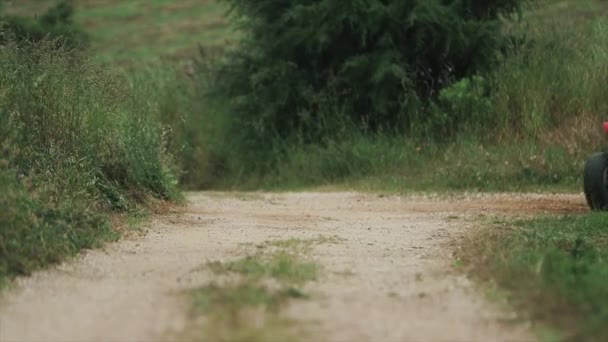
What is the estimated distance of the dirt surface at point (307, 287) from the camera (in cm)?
512

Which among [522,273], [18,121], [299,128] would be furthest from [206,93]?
[522,273]

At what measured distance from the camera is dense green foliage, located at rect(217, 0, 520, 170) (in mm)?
16359

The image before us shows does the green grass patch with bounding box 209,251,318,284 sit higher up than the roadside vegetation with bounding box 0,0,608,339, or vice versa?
the roadside vegetation with bounding box 0,0,608,339

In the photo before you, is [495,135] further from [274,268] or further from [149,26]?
[149,26]

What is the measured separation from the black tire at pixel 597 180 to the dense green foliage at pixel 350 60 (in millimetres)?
6234

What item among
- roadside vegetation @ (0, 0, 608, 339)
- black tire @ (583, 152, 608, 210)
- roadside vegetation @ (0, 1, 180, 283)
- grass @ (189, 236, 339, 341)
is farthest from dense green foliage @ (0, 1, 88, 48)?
grass @ (189, 236, 339, 341)

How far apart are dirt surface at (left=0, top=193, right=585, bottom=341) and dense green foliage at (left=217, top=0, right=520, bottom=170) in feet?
23.2

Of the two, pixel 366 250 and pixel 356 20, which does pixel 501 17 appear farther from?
pixel 366 250

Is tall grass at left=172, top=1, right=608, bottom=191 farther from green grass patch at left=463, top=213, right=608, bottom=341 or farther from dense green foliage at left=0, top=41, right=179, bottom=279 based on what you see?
green grass patch at left=463, top=213, right=608, bottom=341

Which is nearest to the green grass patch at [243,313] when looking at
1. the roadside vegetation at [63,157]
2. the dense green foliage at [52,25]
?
the roadside vegetation at [63,157]

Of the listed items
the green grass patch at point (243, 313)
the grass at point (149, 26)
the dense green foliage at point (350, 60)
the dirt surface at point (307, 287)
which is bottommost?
the dirt surface at point (307, 287)

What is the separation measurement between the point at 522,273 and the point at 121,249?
3.12m

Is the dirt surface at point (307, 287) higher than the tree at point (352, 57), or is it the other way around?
the tree at point (352, 57)

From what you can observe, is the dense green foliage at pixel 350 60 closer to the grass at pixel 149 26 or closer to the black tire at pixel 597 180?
the black tire at pixel 597 180
